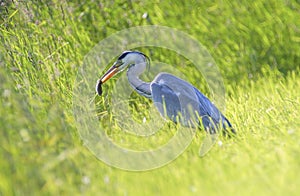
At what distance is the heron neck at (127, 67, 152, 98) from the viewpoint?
682cm

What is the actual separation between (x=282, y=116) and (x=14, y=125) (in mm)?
2416

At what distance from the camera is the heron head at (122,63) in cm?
680

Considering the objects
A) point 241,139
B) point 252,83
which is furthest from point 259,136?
point 252,83

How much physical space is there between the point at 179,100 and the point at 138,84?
548mm

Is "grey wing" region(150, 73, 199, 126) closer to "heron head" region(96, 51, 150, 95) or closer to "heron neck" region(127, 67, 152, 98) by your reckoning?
"heron neck" region(127, 67, 152, 98)

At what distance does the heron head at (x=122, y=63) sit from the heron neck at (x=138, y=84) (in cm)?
8

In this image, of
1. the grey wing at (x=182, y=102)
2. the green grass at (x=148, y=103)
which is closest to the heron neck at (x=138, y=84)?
the grey wing at (x=182, y=102)

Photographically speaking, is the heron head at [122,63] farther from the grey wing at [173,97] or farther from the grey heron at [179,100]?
the grey wing at [173,97]

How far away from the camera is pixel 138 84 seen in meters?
6.84

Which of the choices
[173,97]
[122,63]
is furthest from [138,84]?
[173,97]

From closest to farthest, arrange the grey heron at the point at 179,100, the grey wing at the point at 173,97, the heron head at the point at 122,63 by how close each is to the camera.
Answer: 1. the grey heron at the point at 179,100
2. the grey wing at the point at 173,97
3. the heron head at the point at 122,63

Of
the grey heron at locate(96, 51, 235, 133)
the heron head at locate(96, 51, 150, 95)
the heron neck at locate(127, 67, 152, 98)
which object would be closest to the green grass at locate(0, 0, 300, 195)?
the grey heron at locate(96, 51, 235, 133)

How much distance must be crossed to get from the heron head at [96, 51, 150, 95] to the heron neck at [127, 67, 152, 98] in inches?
3.0

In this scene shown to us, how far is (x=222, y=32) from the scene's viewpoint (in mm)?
8469
